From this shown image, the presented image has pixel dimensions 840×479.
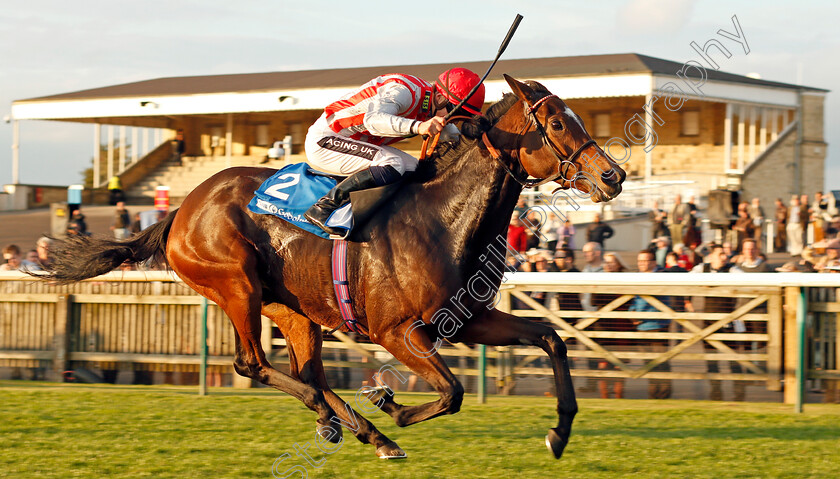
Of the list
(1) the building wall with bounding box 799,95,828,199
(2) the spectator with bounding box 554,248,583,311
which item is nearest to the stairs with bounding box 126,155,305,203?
(1) the building wall with bounding box 799,95,828,199

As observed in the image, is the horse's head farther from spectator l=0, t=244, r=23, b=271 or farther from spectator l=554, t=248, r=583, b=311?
spectator l=0, t=244, r=23, b=271

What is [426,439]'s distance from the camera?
5.74 meters

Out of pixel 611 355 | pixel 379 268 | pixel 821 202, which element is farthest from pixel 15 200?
pixel 379 268

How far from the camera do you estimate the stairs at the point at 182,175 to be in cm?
2845

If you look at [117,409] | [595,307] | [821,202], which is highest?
[821,202]

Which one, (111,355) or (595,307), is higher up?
(595,307)

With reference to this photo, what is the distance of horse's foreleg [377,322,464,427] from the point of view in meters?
4.10

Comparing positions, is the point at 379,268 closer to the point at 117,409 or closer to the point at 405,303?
the point at 405,303

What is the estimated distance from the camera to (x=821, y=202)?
1358 centimetres

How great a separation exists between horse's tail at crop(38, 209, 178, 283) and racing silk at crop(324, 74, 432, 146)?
46.2 inches

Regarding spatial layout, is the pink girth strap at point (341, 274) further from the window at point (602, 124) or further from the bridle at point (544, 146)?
the window at point (602, 124)

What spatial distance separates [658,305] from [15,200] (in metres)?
23.5

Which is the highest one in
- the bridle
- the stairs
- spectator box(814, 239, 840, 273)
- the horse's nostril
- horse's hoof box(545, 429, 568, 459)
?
the stairs

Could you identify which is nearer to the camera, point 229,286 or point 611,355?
point 229,286
